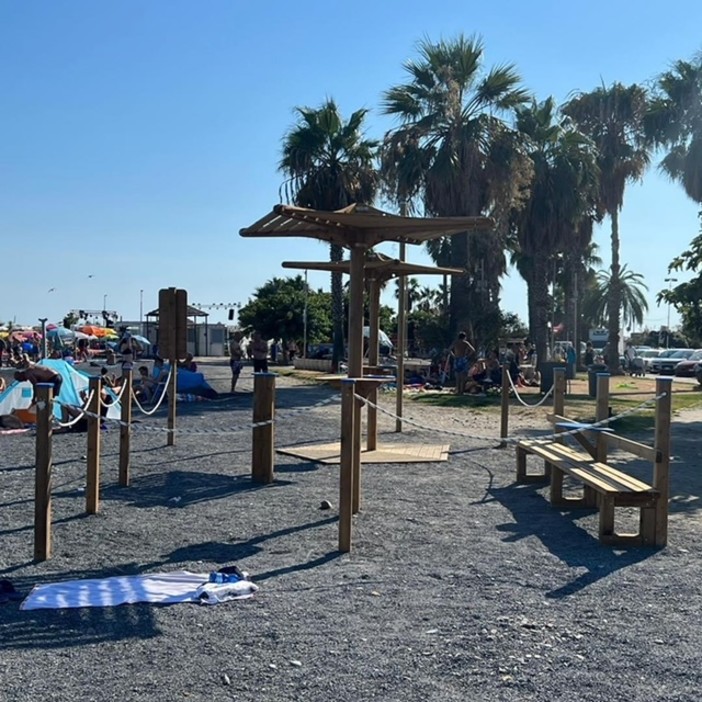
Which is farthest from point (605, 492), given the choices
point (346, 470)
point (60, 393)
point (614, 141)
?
point (614, 141)

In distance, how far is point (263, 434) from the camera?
32.8 feet

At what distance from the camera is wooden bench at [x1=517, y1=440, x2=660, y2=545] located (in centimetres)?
702

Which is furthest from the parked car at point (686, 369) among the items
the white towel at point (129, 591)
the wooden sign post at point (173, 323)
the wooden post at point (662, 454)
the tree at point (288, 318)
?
the white towel at point (129, 591)

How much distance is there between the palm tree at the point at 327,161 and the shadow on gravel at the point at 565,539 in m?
24.6

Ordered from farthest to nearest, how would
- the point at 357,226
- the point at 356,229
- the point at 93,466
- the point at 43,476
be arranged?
the point at 356,229, the point at 357,226, the point at 93,466, the point at 43,476

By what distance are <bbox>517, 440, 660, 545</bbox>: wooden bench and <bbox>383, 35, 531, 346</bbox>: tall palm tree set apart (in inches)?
716

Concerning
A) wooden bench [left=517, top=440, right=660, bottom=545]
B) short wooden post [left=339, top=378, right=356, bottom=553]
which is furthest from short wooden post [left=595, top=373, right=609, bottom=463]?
short wooden post [left=339, top=378, right=356, bottom=553]

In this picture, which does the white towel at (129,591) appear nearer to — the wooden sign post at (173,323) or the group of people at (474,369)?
the wooden sign post at (173,323)

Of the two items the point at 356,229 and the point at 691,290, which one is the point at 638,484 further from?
the point at 691,290

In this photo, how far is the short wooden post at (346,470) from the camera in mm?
6742

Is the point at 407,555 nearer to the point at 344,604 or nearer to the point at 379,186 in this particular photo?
the point at 344,604

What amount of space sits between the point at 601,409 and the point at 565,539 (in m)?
1.76

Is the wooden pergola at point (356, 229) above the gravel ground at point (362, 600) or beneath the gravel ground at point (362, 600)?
above

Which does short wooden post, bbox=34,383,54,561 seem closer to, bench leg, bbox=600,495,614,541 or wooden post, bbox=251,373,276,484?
wooden post, bbox=251,373,276,484
